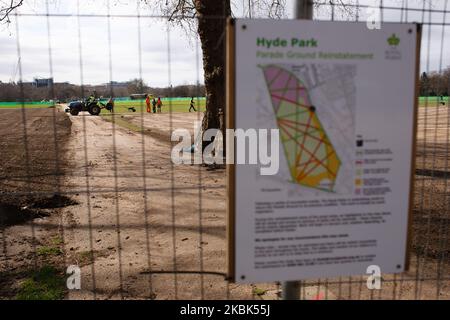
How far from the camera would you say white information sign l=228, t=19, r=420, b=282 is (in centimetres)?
237

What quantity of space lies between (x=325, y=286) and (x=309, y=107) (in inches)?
75.7

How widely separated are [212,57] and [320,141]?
8.61 metres

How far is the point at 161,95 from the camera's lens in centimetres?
377

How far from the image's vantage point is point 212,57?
10.7 meters

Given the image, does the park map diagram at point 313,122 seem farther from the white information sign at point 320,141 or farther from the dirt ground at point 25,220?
the dirt ground at point 25,220

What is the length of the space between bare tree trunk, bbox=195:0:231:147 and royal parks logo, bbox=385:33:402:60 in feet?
22.4

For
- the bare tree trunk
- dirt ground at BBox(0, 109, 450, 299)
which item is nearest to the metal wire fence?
dirt ground at BBox(0, 109, 450, 299)

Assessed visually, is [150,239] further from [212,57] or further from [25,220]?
[212,57]

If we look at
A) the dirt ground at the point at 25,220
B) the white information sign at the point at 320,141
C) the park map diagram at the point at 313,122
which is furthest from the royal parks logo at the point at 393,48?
the dirt ground at the point at 25,220

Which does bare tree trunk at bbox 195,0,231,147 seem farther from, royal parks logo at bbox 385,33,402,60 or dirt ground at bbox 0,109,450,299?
royal parks logo at bbox 385,33,402,60

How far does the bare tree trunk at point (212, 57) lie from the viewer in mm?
9664

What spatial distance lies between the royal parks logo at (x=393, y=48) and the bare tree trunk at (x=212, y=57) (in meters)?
6.81
